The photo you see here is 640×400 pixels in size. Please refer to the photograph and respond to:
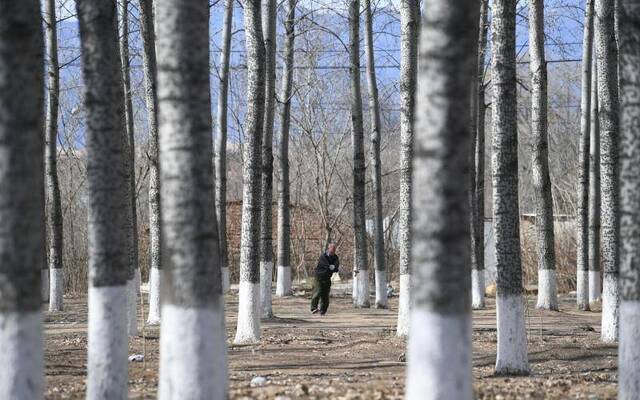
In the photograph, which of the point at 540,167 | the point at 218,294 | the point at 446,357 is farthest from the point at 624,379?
the point at 540,167

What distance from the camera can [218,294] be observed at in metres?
6.50

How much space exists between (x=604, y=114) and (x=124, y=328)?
9.16m

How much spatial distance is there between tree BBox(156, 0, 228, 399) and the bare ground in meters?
2.33

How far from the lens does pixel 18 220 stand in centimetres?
641

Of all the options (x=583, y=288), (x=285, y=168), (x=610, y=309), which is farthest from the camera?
(x=285, y=168)

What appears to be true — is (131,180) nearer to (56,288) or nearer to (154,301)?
(56,288)

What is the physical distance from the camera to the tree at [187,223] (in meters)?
6.29

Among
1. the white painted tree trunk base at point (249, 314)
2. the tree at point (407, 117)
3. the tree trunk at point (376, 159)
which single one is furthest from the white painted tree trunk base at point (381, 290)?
the white painted tree trunk base at point (249, 314)

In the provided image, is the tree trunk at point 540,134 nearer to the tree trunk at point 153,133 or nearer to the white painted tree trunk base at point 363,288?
the white painted tree trunk base at point 363,288

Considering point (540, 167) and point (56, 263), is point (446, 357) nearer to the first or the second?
point (540, 167)

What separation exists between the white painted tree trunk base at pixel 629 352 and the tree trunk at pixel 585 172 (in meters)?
16.3

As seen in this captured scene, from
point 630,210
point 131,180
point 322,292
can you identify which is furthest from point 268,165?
point 630,210

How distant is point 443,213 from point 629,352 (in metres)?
2.49

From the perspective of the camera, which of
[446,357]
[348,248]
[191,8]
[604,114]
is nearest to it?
[446,357]
